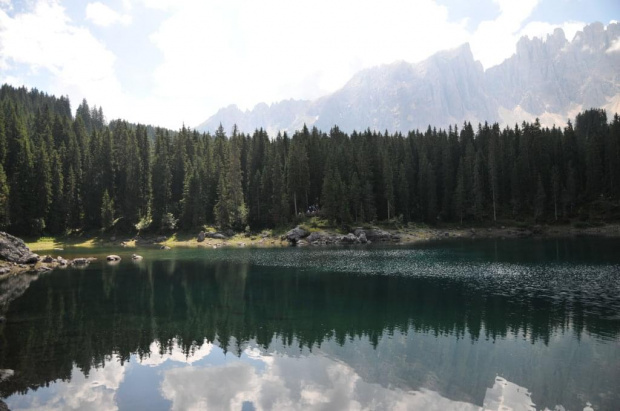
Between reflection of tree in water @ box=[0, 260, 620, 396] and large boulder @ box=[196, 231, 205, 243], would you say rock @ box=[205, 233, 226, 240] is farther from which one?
reflection of tree in water @ box=[0, 260, 620, 396]

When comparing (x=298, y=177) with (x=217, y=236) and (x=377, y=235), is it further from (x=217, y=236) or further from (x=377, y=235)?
(x=377, y=235)

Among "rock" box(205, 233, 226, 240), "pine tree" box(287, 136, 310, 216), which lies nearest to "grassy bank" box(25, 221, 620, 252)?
"rock" box(205, 233, 226, 240)

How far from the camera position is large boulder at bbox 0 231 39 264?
5778cm

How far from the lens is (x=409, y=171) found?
5054 inches

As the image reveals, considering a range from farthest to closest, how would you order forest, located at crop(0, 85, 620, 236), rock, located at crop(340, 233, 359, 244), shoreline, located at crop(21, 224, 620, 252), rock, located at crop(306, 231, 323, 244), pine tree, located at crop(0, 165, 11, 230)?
forest, located at crop(0, 85, 620, 236)
rock, located at crop(340, 233, 359, 244)
shoreline, located at crop(21, 224, 620, 252)
rock, located at crop(306, 231, 323, 244)
pine tree, located at crop(0, 165, 11, 230)

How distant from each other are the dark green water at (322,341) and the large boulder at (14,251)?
11.0m

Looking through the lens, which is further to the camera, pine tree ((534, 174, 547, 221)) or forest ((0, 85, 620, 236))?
pine tree ((534, 174, 547, 221))

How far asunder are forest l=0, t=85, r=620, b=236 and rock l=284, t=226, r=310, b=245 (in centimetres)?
1035

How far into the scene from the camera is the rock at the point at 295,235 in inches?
3983

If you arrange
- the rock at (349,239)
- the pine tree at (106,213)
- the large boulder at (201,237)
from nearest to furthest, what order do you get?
the rock at (349,239)
the large boulder at (201,237)
the pine tree at (106,213)

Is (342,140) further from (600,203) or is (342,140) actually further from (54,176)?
(54,176)

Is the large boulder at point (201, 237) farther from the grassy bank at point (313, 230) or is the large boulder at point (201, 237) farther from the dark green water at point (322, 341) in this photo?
the dark green water at point (322, 341)

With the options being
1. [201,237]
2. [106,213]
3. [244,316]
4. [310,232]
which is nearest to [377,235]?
[310,232]

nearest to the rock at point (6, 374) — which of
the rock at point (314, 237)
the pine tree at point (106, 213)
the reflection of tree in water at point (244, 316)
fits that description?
the reflection of tree in water at point (244, 316)
